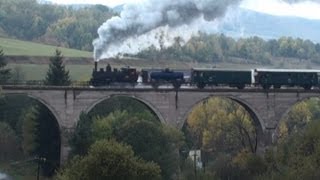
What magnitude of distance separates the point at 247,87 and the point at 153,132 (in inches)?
653

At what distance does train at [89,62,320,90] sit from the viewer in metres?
62.5

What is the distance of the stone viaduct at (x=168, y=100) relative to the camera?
2367 inches

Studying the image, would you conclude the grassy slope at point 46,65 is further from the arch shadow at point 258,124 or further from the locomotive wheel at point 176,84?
the arch shadow at point 258,124

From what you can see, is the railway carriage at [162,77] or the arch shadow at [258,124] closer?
the railway carriage at [162,77]

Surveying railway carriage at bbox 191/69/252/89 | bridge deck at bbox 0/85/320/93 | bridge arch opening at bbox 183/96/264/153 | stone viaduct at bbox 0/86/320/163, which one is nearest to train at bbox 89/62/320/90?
railway carriage at bbox 191/69/252/89

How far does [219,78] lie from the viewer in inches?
2630

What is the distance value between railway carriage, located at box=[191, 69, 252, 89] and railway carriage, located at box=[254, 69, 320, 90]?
122 cm

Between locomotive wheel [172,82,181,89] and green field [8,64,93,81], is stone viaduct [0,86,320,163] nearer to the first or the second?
locomotive wheel [172,82,181,89]

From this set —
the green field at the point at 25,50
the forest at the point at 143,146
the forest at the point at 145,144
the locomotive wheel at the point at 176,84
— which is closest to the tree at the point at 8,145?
the forest at the point at 143,146

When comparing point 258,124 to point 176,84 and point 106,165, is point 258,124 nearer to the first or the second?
point 176,84

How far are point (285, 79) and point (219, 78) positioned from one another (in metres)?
6.93

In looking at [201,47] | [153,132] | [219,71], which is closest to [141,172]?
[153,132]

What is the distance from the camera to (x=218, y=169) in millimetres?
63062

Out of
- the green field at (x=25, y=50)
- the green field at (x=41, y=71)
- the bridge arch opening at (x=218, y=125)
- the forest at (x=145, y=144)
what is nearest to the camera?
the forest at (x=145, y=144)
